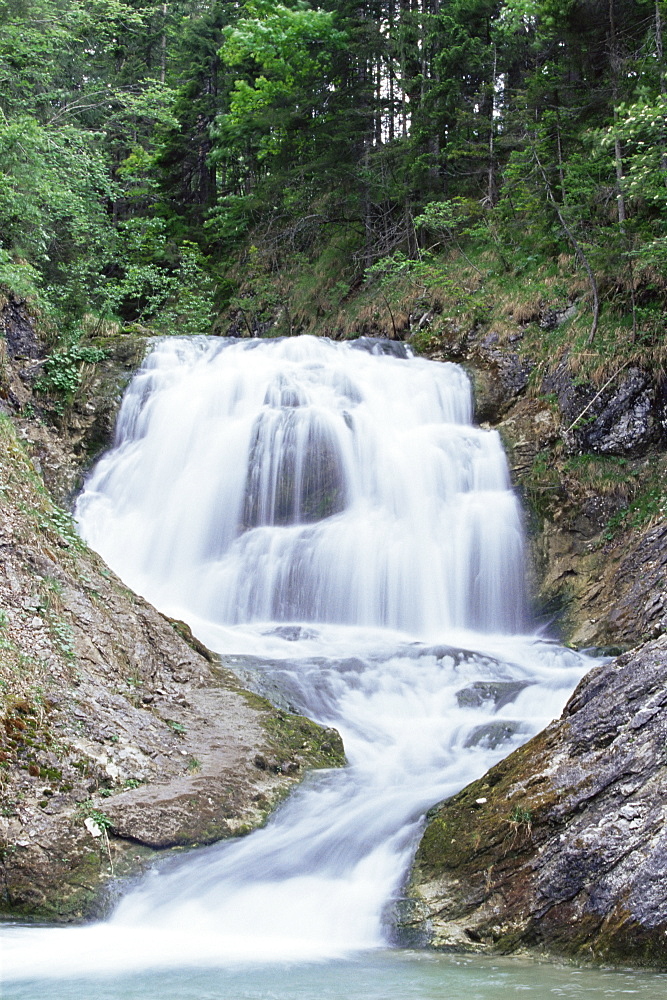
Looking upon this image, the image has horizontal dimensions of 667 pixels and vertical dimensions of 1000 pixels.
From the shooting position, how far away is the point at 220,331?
2172cm

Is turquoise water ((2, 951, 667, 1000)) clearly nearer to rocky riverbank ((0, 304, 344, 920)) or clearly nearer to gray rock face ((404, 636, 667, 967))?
gray rock face ((404, 636, 667, 967))

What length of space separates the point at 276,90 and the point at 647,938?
2094 cm

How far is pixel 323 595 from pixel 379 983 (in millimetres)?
7240

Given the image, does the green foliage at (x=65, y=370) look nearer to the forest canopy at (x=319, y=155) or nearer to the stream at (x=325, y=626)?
the stream at (x=325, y=626)

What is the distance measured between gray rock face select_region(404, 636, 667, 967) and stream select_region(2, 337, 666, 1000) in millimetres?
177

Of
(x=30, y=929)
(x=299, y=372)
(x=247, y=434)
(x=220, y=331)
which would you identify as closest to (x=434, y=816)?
(x=30, y=929)

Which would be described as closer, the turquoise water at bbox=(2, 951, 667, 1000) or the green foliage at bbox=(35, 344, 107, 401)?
the turquoise water at bbox=(2, 951, 667, 1000)

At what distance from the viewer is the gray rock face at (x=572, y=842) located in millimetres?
4086

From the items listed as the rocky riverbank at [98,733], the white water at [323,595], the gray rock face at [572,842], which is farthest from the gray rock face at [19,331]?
the gray rock face at [572,842]

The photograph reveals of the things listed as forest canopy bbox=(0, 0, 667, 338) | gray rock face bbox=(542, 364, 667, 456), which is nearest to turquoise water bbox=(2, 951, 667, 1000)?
gray rock face bbox=(542, 364, 667, 456)

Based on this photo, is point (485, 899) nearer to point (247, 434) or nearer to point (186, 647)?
point (186, 647)

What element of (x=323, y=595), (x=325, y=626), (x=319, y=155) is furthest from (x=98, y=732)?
(x=319, y=155)

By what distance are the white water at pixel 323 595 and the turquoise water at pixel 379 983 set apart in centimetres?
22

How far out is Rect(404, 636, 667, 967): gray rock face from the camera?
13.4 feet
